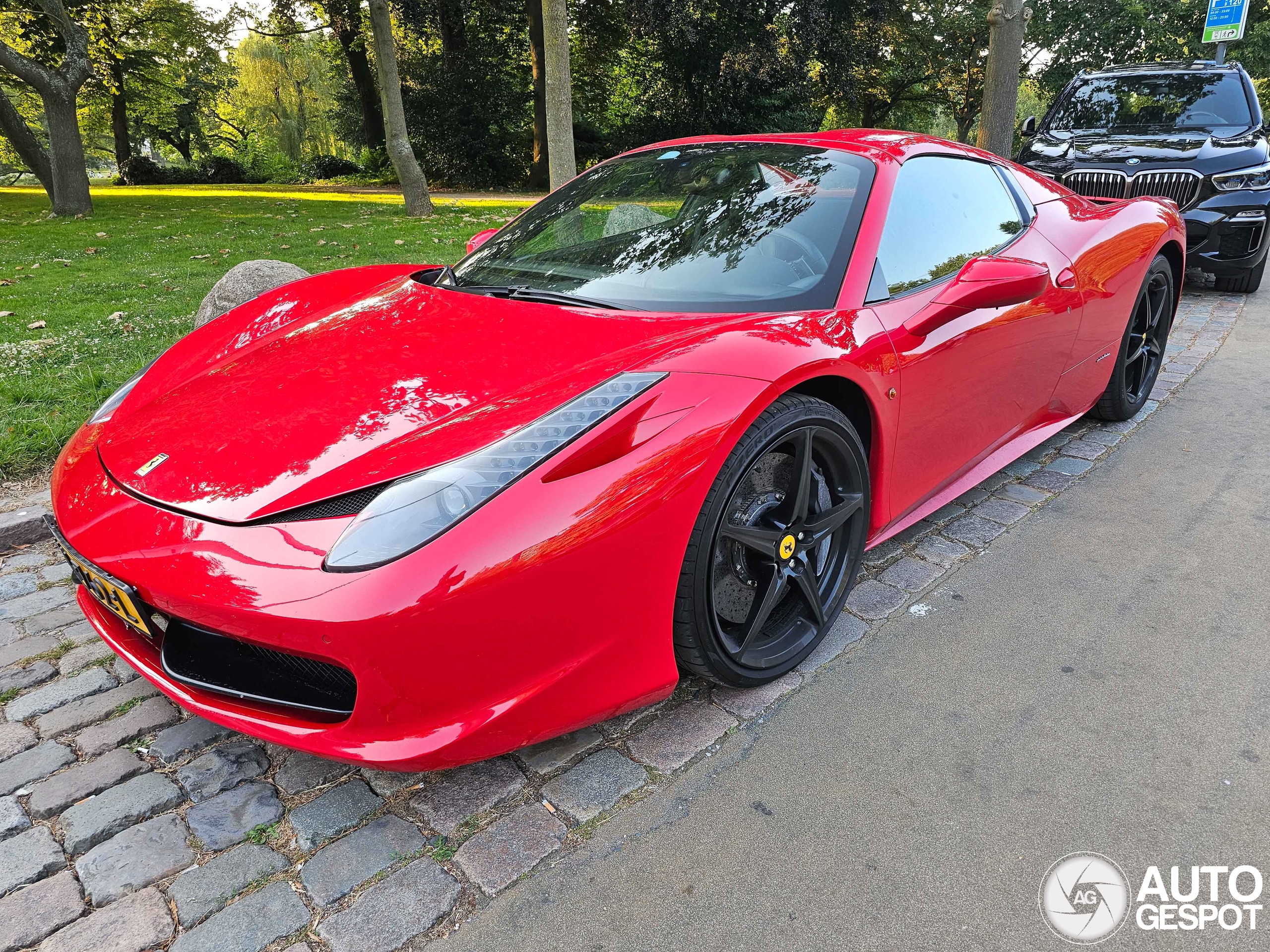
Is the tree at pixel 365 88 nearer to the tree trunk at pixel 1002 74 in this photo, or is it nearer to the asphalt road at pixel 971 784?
the tree trunk at pixel 1002 74

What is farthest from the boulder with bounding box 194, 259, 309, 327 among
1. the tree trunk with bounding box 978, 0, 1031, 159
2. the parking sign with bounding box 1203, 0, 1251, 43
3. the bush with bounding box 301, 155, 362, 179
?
the bush with bounding box 301, 155, 362, 179

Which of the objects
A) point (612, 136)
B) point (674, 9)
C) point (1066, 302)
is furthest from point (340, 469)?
point (612, 136)

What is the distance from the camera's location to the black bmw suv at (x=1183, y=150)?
19.4 feet

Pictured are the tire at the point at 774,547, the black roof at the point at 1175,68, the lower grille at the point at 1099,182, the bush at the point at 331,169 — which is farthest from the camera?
the bush at the point at 331,169

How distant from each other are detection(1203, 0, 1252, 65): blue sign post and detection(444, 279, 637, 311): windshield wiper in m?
9.69

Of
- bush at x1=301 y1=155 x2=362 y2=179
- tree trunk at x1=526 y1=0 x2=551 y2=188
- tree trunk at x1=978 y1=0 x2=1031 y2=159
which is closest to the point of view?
tree trunk at x1=978 y1=0 x2=1031 y2=159

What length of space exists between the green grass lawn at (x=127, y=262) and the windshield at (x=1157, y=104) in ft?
18.7

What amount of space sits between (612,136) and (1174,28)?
16.3 metres

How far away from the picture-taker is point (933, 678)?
7.13ft

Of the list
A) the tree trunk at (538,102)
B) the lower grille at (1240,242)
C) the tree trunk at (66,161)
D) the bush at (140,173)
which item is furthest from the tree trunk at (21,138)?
the lower grille at (1240,242)

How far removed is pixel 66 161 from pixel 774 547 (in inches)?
551

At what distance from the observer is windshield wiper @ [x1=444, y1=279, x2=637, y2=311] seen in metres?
2.22

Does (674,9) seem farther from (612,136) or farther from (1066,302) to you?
(1066,302)

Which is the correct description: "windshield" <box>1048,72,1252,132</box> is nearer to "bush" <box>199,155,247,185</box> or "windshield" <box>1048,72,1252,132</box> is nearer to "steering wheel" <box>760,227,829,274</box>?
"steering wheel" <box>760,227,829,274</box>
